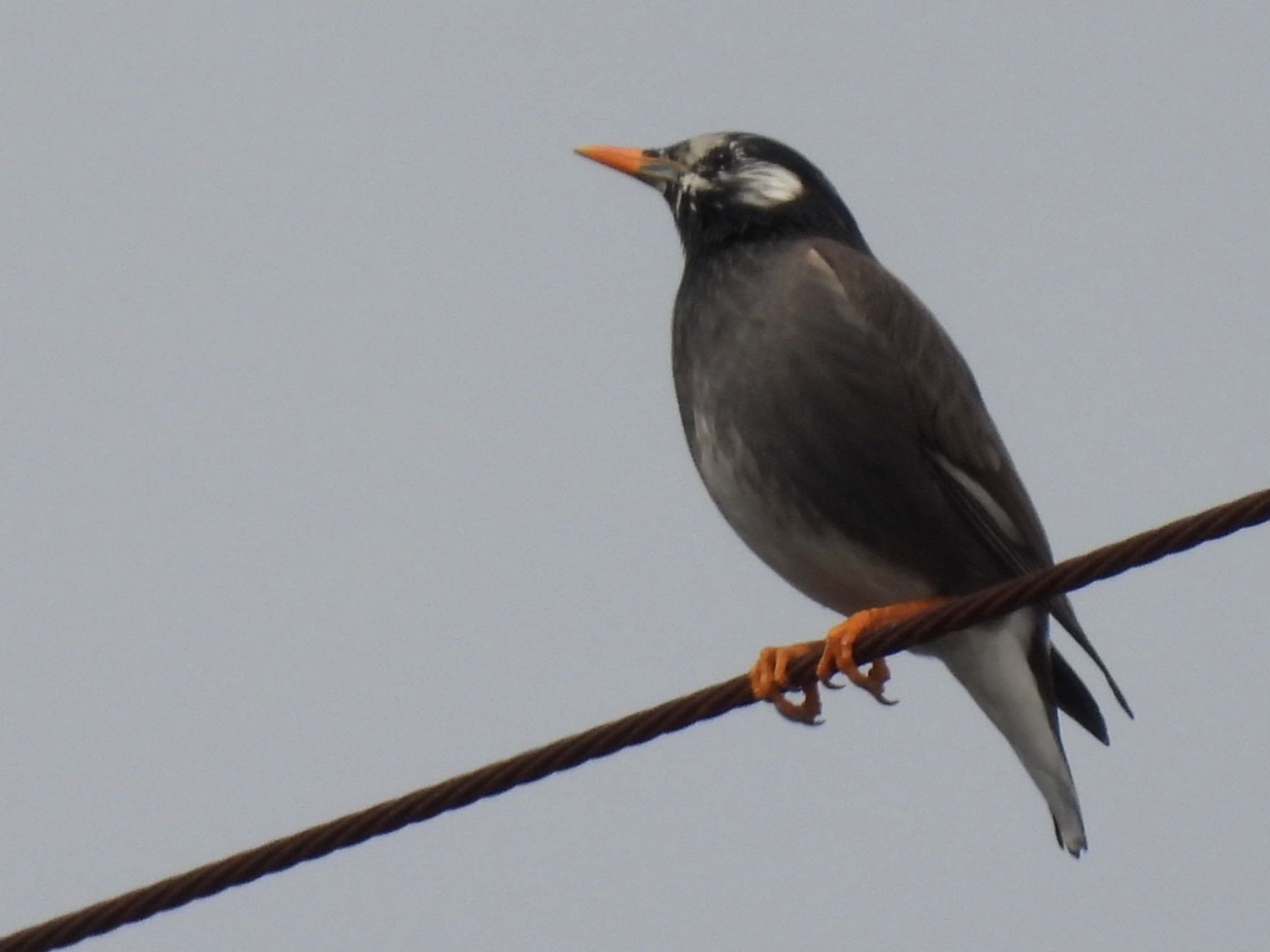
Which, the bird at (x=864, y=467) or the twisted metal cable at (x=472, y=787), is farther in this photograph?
the bird at (x=864, y=467)

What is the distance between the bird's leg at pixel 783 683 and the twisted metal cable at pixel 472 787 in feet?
2.87

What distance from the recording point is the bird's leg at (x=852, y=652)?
18.1 feet

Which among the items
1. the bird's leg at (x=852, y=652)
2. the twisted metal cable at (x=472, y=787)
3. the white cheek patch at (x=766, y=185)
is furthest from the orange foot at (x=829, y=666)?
the white cheek patch at (x=766, y=185)

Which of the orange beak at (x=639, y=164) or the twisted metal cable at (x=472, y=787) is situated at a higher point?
the orange beak at (x=639, y=164)

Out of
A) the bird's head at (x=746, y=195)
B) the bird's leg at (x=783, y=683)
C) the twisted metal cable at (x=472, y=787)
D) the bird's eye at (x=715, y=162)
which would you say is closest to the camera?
the twisted metal cable at (x=472, y=787)

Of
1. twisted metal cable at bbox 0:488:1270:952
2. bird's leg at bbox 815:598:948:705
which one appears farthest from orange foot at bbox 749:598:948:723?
twisted metal cable at bbox 0:488:1270:952

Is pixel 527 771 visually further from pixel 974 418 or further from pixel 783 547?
pixel 974 418

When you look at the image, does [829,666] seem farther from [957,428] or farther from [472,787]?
[472,787]

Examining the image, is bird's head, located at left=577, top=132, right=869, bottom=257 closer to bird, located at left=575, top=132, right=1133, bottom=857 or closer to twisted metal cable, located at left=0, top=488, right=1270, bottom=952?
bird, located at left=575, top=132, right=1133, bottom=857

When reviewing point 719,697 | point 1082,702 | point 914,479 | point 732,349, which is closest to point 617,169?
point 732,349

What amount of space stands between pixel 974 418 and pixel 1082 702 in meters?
0.89

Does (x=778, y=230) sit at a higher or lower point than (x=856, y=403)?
higher

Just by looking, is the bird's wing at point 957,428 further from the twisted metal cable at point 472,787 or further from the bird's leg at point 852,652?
the twisted metal cable at point 472,787

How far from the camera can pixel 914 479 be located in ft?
19.8
